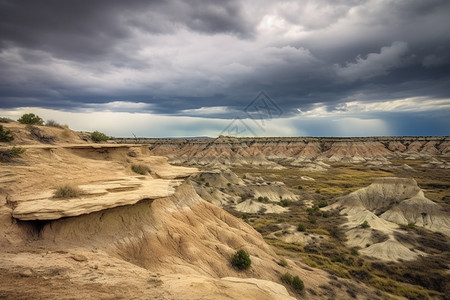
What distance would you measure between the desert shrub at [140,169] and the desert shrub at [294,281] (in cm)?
1551

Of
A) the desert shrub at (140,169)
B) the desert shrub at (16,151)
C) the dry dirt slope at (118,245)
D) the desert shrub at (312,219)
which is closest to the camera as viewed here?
the dry dirt slope at (118,245)

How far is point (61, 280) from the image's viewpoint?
28.3ft

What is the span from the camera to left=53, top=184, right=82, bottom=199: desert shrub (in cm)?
1249

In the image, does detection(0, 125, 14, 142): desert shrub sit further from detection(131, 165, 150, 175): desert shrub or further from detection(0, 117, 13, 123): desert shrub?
detection(131, 165, 150, 175): desert shrub

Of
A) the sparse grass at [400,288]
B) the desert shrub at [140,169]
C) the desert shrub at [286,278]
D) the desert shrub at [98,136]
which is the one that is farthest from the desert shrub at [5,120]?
the sparse grass at [400,288]

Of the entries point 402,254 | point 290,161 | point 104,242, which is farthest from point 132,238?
point 290,161

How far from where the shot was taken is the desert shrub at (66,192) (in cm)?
1249

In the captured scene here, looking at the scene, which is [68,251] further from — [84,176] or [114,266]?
[84,176]

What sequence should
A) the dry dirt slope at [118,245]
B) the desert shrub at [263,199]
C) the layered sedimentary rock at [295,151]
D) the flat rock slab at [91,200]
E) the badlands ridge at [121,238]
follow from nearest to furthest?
the dry dirt slope at [118,245]
the badlands ridge at [121,238]
the flat rock slab at [91,200]
the desert shrub at [263,199]
the layered sedimentary rock at [295,151]

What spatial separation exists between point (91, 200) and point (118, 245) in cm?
352

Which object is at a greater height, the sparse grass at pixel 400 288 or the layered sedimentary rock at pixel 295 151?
the layered sedimentary rock at pixel 295 151

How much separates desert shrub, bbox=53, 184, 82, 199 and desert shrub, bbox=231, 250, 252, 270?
12.6 meters

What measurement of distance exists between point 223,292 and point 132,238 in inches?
309

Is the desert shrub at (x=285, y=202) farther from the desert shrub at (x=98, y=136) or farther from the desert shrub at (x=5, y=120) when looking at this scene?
the desert shrub at (x=5, y=120)
